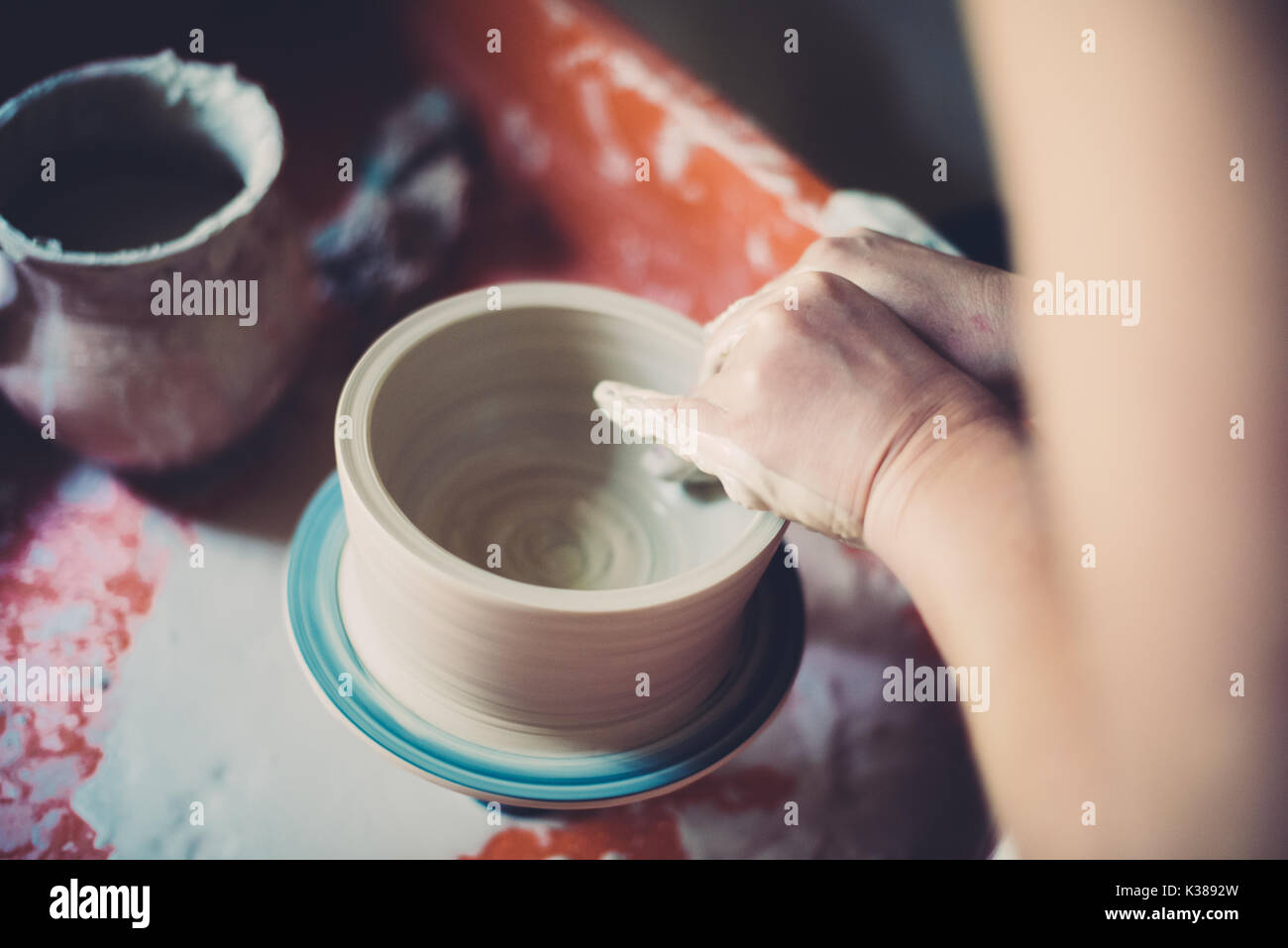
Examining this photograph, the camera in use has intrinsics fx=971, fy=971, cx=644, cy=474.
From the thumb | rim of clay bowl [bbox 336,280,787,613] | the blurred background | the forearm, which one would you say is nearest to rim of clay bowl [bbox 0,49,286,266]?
rim of clay bowl [bbox 336,280,787,613]

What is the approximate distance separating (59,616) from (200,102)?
64 centimetres

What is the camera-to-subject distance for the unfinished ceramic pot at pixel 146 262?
1.03 metres

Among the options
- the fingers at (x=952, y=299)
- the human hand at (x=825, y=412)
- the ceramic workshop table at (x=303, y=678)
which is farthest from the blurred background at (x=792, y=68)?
the human hand at (x=825, y=412)

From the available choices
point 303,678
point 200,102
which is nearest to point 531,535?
point 303,678

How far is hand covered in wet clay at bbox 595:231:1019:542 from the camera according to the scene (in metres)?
0.86

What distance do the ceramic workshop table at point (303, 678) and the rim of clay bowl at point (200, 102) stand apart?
0.35 m

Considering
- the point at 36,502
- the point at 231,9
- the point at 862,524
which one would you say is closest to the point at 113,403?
the point at 36,502

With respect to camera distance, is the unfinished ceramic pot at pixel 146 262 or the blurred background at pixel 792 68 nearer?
the unfinished ceramic pot at pixel 146 262

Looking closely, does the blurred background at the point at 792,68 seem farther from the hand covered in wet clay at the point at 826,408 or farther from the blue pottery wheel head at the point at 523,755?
the blue pottery wheel head at the point at 523,755

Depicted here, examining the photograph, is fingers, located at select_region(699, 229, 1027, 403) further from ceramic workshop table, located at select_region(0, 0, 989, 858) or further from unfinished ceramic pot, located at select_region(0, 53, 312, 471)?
unfinished ceramic pot, located at select_region(0, 53, 312, 471)

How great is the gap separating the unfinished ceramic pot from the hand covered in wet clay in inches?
20.1

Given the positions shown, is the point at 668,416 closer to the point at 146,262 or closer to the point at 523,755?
the point at 523,755
